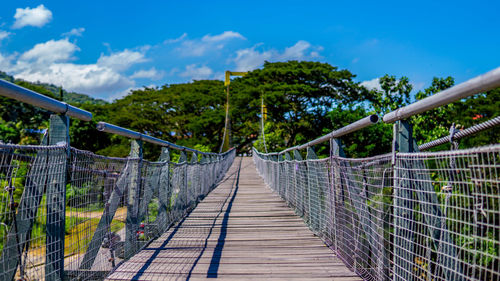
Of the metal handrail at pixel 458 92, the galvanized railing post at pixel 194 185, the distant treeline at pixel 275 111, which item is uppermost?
the distant treeline at pixel 275 111

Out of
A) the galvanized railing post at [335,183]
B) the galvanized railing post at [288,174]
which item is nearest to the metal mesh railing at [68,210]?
the galvanized railing post at [335,183]

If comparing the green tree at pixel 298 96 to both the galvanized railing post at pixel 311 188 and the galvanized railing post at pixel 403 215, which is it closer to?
the galvanized railing post at pixel 311 188

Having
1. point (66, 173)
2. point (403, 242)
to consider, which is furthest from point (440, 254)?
point (66, 173)

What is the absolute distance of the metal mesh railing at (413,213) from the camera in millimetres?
1099

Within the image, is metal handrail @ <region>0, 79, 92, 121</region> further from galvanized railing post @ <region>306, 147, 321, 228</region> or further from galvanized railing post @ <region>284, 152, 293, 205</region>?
galvanized railing post @ <region>284, 152, 293, 205</region>

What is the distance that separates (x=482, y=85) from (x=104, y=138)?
29.8 m

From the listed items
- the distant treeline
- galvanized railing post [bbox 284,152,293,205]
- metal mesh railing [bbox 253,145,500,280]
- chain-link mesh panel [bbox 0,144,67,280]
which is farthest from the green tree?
chain-link mesh panel [bbox 0,144,67,280]

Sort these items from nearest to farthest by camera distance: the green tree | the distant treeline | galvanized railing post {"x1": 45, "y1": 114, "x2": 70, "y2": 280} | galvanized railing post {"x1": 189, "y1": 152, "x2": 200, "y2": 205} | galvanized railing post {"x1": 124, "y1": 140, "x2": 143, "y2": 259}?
galvanized railing post {"x1": 45, "y1": 114, "x2": 70, "y2": 280} → galvanized railing post {"x1": 124, "y1": 140, "x2": 143, "y2": 259} → galvanized railing post {"x1": 189, "y1": 152, "x2": 200, "y2": 205} → the distant treeline → the green tree

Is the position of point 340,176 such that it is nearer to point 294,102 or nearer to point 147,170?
point 147,170

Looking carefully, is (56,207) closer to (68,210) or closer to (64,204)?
(64,204)

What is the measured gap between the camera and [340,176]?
248cm

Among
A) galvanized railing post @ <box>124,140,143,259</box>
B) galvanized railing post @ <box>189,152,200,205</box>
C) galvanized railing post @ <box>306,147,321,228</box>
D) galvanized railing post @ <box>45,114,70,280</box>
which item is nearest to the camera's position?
galvanized railing post @ <box>45,114,70,280</box>

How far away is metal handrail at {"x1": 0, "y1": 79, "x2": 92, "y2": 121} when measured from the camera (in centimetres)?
123

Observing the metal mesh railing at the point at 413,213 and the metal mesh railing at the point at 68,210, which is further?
the metal mesh railing at the point at 68,210
